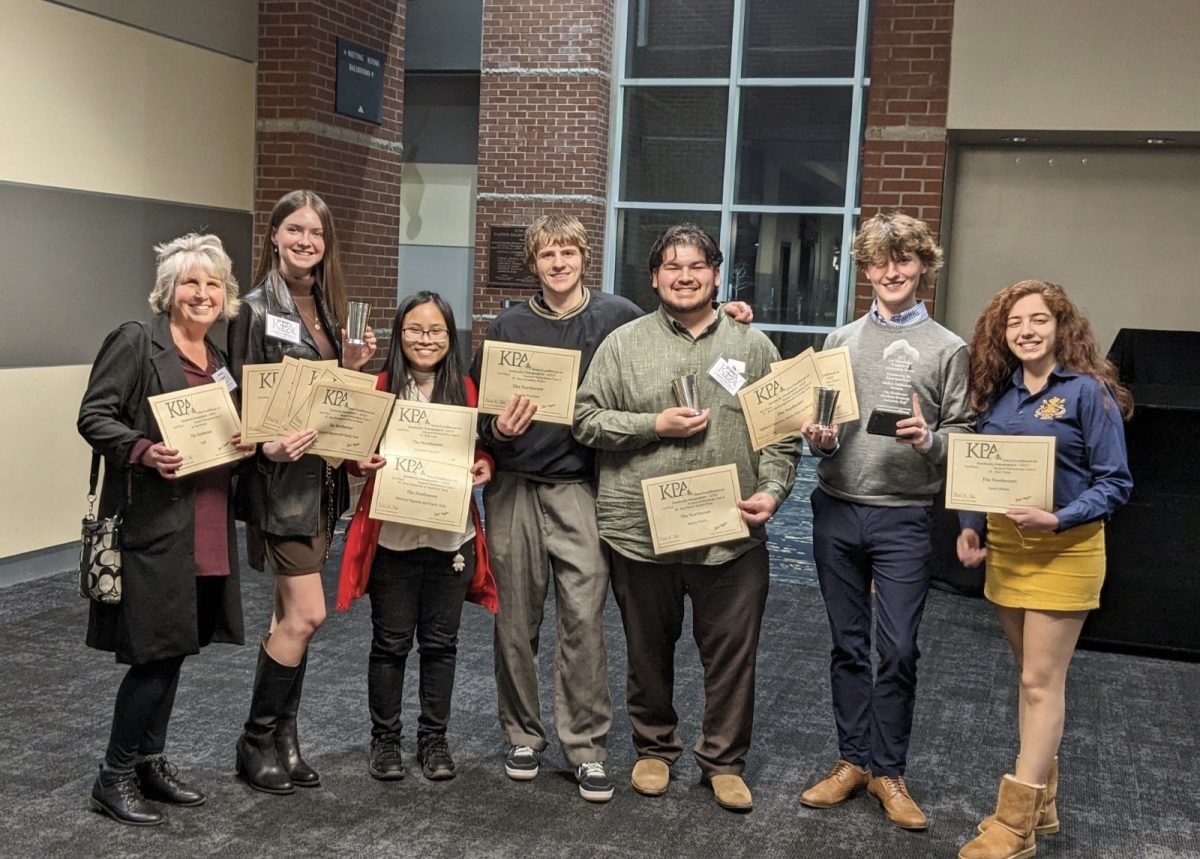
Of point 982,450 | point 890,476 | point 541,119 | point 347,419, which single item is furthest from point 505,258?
point 982,450

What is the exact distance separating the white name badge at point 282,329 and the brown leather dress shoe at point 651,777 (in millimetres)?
1535

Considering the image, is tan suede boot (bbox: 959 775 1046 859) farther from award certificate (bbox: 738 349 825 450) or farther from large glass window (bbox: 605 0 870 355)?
large glass window (bbox: 605 0 870 355)

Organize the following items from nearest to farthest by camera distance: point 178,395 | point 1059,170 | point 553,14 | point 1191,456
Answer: point 178,395 < point 1191,456 < point 1059,170 < point 553,14

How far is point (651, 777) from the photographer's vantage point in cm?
353

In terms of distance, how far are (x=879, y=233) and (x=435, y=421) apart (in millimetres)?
1270

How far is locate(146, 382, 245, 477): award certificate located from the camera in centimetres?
297

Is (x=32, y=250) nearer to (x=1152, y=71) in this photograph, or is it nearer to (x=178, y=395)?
(x=178, y=395)

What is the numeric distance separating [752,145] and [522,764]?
10.1m

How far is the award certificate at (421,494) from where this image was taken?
330 cm

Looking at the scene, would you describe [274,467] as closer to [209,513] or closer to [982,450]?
[209,513]

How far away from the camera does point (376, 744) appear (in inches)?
141

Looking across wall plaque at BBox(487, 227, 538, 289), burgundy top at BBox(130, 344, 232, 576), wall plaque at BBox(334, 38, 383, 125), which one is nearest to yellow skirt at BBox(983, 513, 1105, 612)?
burgundy top at BBox(130, 344, 232, 576)

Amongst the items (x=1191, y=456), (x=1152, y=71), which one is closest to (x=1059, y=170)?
(x=1152, y=71)

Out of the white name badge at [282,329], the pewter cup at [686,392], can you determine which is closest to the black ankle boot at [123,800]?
the white name badge at [282,329]
